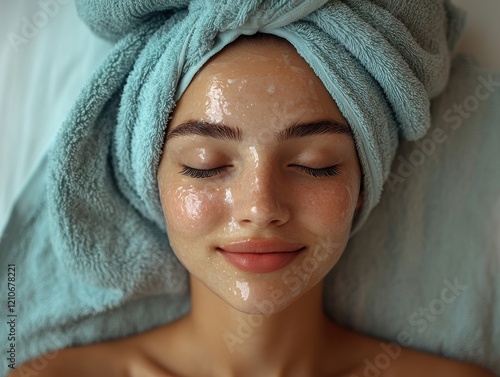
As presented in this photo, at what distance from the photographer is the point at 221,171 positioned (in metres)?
0.85

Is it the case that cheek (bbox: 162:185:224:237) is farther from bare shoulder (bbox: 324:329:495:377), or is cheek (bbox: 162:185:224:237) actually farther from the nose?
bare shoulder (bbox: 324:329:495:377)

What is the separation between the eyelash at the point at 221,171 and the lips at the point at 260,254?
0.36ft

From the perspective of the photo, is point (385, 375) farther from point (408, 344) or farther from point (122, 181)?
point (122, 181)

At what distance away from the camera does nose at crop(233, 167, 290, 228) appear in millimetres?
803

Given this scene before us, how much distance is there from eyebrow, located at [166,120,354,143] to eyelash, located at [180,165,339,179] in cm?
5

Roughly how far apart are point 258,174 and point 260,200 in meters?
0.04

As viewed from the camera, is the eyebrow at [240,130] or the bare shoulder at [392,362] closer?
the eyebrow at [240,130]

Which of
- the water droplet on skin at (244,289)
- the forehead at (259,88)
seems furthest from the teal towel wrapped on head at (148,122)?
the water droplet on skin at (244,289)

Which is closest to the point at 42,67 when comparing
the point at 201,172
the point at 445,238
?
the point at 201,172

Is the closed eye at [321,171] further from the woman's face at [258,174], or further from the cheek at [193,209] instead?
the cheek at [193,209]

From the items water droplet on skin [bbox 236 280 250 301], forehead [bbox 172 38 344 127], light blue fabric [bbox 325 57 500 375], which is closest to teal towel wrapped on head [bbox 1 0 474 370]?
forehead [bbox 172 38 344 127]

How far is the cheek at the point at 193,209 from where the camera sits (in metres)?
0.84

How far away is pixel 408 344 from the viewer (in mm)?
1121

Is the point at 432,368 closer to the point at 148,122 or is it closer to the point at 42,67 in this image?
the point at 148,122
